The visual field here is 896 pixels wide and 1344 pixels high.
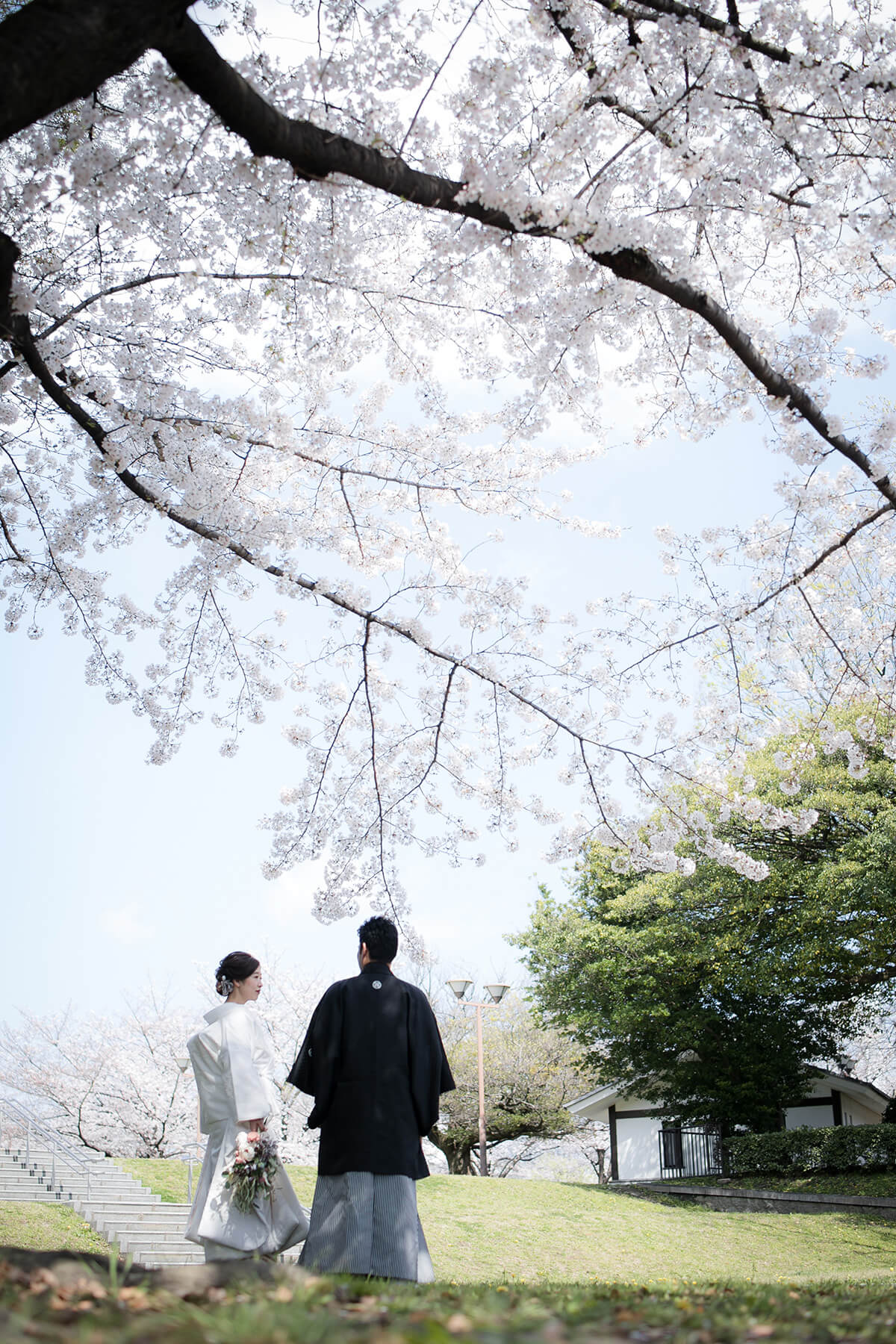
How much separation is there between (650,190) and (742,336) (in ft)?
2.92

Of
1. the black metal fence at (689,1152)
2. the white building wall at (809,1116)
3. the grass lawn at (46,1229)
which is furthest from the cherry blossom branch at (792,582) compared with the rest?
the white building wall at (809,1116)

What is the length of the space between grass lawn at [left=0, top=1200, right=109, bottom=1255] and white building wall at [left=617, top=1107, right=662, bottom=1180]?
50.6 feet

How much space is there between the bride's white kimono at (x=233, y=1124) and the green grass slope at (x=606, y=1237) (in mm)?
3830

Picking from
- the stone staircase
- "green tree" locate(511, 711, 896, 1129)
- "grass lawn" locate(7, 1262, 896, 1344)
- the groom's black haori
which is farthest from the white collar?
"green tree" locate(511, 711, 896, 1129)

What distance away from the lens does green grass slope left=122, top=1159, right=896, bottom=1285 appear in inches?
300

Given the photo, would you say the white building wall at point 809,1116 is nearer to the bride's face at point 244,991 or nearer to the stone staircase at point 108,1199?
the stone staircase at point 108,1199

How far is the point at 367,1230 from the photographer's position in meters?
3.42

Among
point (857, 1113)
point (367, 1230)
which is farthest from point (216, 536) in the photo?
point (857, 1113)

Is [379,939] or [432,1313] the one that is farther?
[379,939]

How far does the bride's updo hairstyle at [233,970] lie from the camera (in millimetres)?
3971

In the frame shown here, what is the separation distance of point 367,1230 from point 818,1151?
13804 mm

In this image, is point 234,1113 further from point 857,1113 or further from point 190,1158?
point 857,1113

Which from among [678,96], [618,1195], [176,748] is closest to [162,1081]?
[618,1195]

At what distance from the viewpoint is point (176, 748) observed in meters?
6.34
